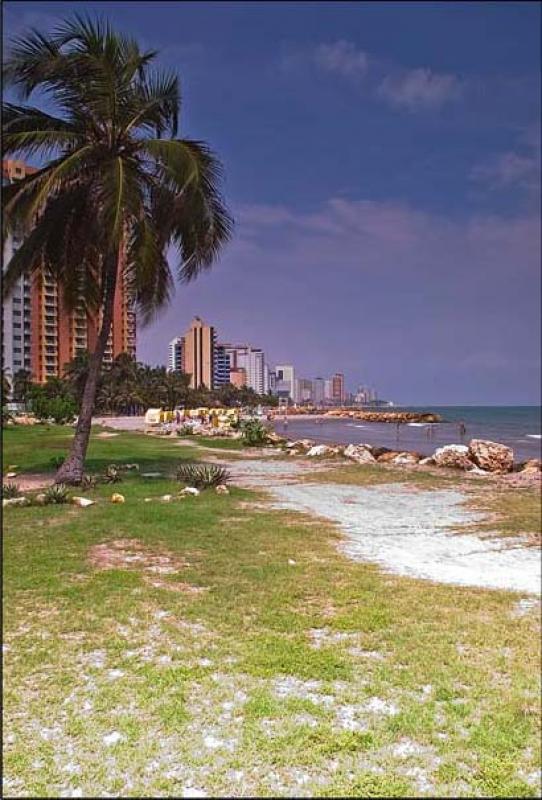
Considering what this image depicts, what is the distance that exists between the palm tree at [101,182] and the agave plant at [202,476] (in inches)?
67.6

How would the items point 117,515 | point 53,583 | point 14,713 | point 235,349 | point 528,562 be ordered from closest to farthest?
point 14,713, point 53,583, point 528,562, point 117,515, point 235,349

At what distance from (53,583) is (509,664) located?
3.10m

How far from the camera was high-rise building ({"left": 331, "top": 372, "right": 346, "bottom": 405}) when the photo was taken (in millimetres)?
9084

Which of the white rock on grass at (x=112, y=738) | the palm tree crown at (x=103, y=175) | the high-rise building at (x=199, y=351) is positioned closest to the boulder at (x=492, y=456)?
the high-rise building at (x=199, y=351)

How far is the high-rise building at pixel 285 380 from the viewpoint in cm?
862

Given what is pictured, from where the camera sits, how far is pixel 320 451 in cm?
1540

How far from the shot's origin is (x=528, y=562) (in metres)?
5.61

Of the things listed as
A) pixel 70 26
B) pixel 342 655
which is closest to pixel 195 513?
pixel 342 655

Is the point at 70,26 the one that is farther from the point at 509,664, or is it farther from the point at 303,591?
the point at 509,664

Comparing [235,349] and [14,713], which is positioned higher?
[235,349]

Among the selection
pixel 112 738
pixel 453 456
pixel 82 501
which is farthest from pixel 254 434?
pixel 112 738

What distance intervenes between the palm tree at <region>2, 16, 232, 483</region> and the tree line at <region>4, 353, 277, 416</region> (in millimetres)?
703

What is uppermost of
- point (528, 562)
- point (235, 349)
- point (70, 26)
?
point (70, 26)

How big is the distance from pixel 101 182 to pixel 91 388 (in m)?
2.82
